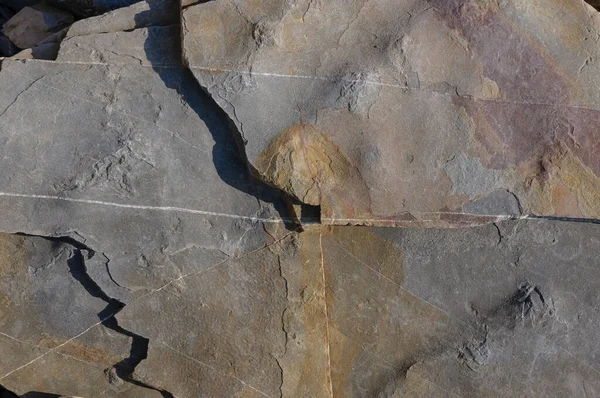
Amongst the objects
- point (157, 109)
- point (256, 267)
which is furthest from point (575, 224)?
point (157, 109)

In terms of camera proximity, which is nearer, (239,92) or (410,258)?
(239,92)

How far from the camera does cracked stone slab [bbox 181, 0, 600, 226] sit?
8.54ft

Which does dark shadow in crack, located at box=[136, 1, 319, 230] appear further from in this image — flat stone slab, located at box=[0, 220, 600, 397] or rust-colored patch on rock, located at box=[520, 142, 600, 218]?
rust-colored patch on rock, located at box=[520, 142, 600, 218]

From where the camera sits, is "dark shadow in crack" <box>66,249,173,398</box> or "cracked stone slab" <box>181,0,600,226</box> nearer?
"cracked stone slab" <box>181,0,600,226</box>

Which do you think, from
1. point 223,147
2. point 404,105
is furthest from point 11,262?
point 404,105

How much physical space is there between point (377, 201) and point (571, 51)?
39.9 inches

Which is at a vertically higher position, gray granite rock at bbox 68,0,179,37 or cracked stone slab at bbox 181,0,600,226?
cracked stone slab at bbox 181,0,600,226

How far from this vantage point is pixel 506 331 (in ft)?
8.99

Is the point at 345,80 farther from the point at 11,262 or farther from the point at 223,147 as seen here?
the point at 11,262

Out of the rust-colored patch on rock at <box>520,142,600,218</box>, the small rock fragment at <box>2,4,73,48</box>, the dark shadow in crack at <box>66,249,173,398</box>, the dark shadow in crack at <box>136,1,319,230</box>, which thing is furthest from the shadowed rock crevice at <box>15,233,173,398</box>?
the rust-colored patch on rock at <box>520,142,600,218</box>

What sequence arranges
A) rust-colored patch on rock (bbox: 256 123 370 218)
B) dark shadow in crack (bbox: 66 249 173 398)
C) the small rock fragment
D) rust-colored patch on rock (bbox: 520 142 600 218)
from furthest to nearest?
the small rock fragment
dark shadow in crack (bbox: 66 249 173 398)
rust-colored patch on rock (bbox: 520 142 600 218)
rust-colored patch on rock (bbox: 256 123 370 218)

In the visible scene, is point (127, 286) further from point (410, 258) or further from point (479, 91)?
A: point (479, 91)

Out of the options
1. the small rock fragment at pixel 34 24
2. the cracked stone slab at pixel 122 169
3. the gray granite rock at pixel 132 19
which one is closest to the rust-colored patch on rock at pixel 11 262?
the cracked stone slab at pixel 122 169

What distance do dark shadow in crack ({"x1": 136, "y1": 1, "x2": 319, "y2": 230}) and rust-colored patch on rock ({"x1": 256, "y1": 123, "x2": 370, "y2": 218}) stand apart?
0.33 feet
